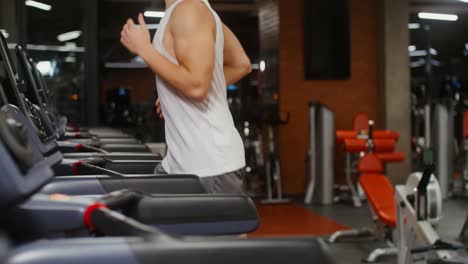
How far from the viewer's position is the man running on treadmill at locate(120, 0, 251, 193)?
1811 mm

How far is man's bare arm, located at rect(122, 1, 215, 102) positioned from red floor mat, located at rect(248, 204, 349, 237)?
12.1 ft

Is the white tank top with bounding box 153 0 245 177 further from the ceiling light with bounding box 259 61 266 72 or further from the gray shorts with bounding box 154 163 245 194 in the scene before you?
the ceiling light with bounding box 259 61 266 72

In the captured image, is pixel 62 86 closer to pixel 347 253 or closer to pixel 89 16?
pixel 89 16

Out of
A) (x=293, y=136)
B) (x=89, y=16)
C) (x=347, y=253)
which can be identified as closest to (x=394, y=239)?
(x=347, y=253)

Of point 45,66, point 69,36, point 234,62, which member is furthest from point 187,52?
point 69,36

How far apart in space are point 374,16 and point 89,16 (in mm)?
3924

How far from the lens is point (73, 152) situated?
8.99 ft

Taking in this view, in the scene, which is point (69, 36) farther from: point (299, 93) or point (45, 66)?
point (299, 93)

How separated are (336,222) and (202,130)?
16.3ft

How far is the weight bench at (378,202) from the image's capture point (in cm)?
458

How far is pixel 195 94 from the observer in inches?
72.2

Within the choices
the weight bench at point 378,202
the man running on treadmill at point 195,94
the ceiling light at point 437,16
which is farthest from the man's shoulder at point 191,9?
the ceiling light at point 437,16

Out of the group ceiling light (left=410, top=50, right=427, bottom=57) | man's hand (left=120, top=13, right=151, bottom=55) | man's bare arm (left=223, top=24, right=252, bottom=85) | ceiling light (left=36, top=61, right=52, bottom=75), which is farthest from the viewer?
ceiling light (left=410, top=50, right=427, bottom=57)

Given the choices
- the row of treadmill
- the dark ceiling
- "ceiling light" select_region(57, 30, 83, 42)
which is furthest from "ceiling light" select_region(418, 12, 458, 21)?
the row of treadmill
